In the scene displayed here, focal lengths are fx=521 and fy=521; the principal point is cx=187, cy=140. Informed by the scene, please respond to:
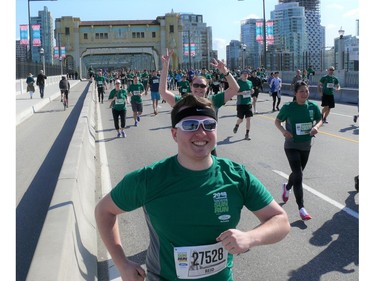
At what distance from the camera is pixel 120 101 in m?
17.2

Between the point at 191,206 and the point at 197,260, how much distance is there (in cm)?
29

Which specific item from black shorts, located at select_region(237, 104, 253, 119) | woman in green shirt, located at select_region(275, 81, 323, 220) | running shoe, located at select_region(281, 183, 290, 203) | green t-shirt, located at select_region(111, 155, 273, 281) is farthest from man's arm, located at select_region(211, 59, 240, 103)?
black shorts, located at select_region(237, 104, 253, 119)

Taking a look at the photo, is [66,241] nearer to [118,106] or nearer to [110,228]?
[110,228]

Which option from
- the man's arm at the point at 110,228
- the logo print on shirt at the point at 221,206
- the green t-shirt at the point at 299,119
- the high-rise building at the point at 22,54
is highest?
the high-rise building at the point at 22,54

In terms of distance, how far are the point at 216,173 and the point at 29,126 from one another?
1953 centimetres

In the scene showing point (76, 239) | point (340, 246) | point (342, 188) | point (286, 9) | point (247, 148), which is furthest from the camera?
point (286, 9)

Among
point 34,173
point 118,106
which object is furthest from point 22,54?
point 34,173

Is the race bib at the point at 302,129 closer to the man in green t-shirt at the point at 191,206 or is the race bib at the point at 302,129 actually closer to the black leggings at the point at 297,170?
the black leggings at the point at 297,170

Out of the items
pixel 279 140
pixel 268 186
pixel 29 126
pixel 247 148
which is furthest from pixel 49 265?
pixel 29 126

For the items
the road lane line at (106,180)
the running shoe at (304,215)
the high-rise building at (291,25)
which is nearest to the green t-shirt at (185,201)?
the road lane line at (106,180)

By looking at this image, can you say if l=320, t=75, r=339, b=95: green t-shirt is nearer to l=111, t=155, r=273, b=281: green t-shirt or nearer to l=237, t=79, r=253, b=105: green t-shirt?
l=237, t=79, r=253, b=105: green t-shirt

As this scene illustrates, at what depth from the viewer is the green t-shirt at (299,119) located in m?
7.61

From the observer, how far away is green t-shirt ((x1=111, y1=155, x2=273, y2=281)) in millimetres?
2801
